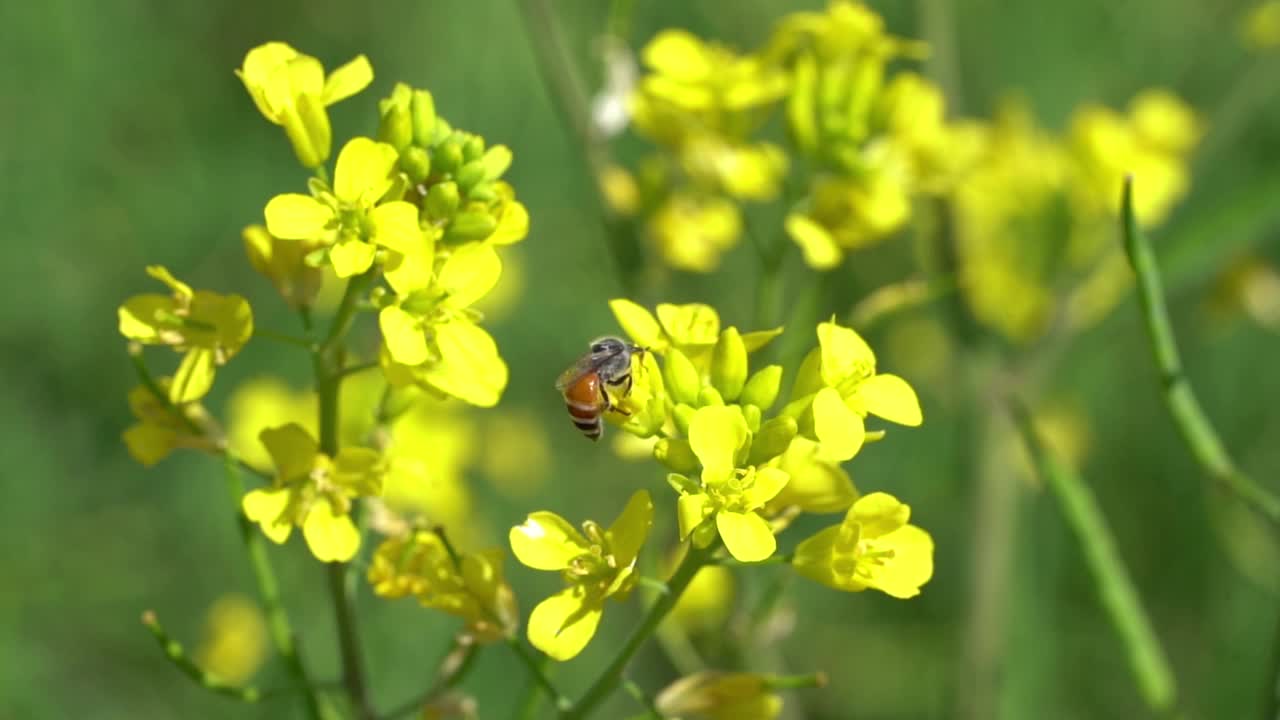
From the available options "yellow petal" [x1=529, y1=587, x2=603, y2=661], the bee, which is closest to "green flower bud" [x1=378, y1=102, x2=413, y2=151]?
the bee

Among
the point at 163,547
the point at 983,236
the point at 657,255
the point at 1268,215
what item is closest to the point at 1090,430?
the point at 983,236

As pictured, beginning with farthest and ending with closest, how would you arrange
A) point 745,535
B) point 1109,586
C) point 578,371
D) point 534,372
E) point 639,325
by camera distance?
point 534,372 < point 1109,586 < point 578,371 < point 639,325 < point 745,535

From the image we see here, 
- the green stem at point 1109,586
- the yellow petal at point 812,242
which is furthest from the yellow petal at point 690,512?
the green stem at point 1109,586

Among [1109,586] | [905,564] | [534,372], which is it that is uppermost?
[905,564]

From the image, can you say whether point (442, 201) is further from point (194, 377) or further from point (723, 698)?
point (723, 698)

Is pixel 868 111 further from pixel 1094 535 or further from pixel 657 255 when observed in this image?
pixel 1094 535

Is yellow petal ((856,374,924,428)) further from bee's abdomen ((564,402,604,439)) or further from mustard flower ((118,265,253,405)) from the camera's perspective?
mustard flower ((118,265,253,405))

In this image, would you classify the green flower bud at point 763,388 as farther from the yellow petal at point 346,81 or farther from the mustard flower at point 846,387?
the yellow petal at point 346,81

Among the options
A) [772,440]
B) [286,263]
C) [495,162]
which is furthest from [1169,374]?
[286,263]
